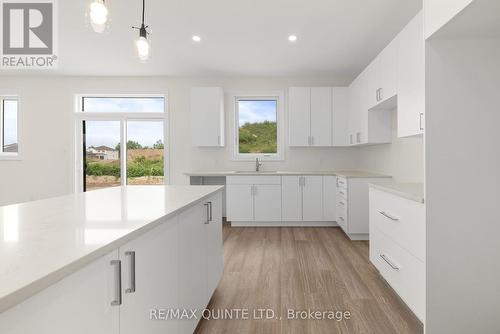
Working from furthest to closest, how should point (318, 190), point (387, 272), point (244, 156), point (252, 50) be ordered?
1. point (244, 156)
2. point (318, 190)
3. point (252, 50)
4. point (387, 272)

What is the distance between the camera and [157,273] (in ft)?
3.67

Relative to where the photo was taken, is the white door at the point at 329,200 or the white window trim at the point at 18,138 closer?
the white door at the point at 329,200

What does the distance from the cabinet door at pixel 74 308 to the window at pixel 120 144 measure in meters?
4.65

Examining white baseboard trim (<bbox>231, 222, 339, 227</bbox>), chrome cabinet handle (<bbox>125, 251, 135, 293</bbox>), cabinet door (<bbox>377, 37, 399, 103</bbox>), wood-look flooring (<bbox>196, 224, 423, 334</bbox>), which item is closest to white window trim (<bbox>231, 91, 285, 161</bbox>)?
white baseboard trim (<bbox>231, 222, 339, 227</bbox>)

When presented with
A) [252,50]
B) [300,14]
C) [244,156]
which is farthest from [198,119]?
[300,14]

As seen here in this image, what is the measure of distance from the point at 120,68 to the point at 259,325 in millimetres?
4597

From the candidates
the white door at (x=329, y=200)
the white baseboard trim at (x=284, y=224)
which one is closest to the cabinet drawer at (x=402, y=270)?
the white door at (x=329, y=200)

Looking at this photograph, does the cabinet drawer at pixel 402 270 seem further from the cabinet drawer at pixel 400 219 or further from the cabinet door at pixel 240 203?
the cabinet door at pixel 240 203

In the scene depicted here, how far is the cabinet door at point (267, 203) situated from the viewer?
4.46 meters

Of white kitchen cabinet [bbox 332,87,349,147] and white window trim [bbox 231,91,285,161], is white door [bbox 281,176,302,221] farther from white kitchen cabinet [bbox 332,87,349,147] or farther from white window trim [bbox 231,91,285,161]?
white kitchen cabinet [bbox 332,87,349,147]

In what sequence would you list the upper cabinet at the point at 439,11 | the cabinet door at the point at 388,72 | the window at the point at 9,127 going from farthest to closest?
the window at the point at 9,127, the cabinet door at the point at 388,72, the upper cabinet at the point at 439,11

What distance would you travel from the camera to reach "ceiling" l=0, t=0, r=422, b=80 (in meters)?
2.90

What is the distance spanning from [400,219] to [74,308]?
199 cm

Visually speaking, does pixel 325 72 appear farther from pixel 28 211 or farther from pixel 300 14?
pixel 28 211
